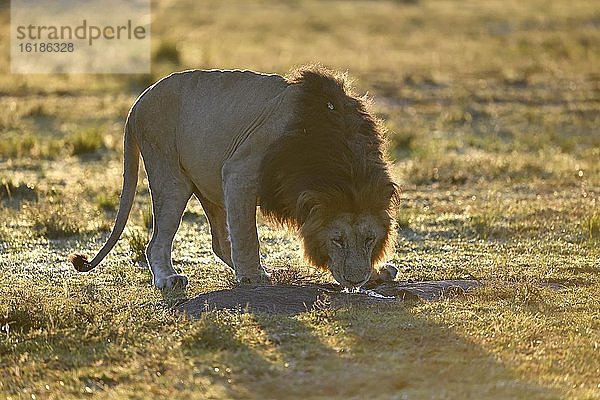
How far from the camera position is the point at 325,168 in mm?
7703

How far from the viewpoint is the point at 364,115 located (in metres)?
8.15

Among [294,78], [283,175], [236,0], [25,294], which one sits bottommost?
[25,294]

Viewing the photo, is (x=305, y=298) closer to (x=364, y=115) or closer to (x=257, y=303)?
(x=257, y=303)

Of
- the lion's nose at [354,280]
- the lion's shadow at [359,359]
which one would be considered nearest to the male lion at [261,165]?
the lion's nose at [354,280]

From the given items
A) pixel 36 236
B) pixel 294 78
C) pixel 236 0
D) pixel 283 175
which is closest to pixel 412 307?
pixel 283 175

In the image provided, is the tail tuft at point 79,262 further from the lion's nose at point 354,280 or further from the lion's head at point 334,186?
the lion's nose at point 354,280

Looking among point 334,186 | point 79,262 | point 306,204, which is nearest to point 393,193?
point 334,186

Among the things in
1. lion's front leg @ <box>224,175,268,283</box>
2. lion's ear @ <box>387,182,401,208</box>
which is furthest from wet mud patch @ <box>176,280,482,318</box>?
lion's ear @ <box>387,182,401,208</box>

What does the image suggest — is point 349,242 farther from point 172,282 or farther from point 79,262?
point 79,262

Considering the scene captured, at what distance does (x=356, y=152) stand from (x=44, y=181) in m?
7.26

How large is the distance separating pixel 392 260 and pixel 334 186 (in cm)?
247

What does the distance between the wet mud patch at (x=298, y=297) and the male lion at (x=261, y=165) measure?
0.25 m

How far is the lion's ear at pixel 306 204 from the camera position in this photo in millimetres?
7645

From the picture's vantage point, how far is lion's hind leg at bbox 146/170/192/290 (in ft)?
29.9
